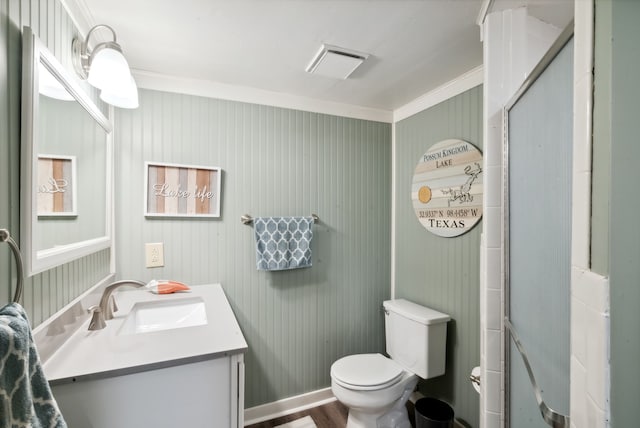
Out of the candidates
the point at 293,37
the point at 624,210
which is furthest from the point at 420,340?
the point at 293,37

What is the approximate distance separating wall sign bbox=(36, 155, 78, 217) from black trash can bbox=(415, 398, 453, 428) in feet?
6.62

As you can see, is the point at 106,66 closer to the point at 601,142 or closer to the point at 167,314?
the point at 167,314

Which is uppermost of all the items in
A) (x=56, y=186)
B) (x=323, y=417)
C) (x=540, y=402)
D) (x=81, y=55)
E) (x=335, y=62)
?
(x=335, y=62)

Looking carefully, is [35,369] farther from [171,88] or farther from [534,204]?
[171,88]

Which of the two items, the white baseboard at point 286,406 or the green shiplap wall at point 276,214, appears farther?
the white baseboard at point 286,406

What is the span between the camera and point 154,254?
1.68m

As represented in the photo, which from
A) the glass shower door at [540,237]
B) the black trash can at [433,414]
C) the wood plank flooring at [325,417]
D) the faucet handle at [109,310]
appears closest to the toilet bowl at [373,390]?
the black trash can at [433,414]

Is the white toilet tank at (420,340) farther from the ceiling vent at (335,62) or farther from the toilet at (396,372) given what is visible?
the ceiling vent at (335,62)

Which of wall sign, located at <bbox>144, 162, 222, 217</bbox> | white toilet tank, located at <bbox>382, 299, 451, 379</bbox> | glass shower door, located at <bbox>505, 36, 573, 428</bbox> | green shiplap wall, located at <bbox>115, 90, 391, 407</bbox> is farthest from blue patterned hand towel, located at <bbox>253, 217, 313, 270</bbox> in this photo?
glass shower door, located at <bbox>505, 36, 573, 428</bbox>

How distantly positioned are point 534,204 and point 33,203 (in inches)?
56.4

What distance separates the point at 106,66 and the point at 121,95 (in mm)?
120

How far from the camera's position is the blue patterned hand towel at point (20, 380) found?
0.52 meters

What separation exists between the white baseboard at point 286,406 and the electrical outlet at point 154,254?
1.13 meters

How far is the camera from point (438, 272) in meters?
1.90
